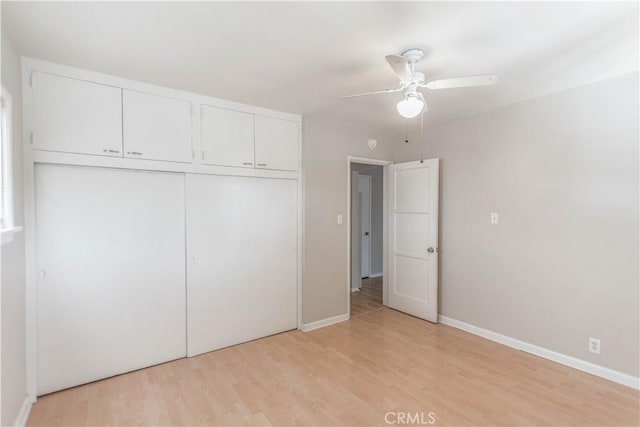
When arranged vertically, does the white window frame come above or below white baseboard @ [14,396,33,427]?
above

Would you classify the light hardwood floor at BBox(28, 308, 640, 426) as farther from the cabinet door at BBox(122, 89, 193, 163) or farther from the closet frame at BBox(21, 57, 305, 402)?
the cabinet door at BBox(122, 89, 193, 163)

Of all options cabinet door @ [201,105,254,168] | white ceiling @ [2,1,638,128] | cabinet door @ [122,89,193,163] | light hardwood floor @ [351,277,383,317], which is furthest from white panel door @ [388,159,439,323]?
cabinet door @ [122,89,193,163]

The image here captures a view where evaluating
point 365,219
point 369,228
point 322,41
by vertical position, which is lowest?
point 369,228

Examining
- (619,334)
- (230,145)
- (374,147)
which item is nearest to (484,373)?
(619,334)

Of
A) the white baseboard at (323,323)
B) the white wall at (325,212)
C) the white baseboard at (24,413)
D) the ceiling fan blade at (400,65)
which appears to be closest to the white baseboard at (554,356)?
the white baseboard at (323,323)

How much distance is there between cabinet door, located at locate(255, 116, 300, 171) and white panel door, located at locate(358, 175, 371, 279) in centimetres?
289

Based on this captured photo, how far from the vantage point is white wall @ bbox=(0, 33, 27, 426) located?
5.92 ft

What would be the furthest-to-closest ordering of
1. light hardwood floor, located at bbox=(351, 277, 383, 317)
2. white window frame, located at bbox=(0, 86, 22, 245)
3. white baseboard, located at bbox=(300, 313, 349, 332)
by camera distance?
light hardwood floor, located at bbox=(351, 277, 383, 317) → white baseboard, located at bbox=(300, 313, 349, 332) → white window frame, located at bbox=(0, 86, 22, 245)

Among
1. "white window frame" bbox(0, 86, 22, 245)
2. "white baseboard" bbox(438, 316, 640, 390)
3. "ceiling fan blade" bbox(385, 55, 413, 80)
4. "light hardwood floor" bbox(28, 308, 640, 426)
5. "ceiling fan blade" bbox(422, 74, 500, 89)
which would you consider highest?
"ceiling fan blade" bbox(385, 55, 413, 80)

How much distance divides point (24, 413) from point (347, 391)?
228cm

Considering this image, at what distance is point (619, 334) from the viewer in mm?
2525

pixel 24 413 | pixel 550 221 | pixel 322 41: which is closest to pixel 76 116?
pixel 322 41

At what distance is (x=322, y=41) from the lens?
2.03 m

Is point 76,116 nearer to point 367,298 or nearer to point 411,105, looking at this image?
point 411,105
